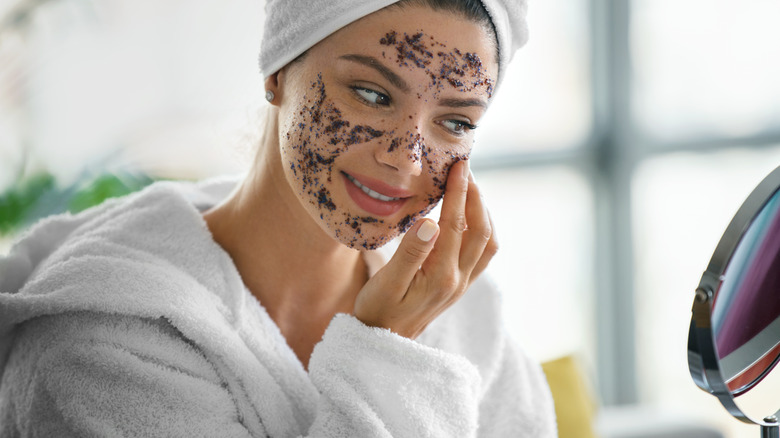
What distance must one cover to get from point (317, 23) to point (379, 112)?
14 centimetres

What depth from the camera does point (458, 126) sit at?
972mm

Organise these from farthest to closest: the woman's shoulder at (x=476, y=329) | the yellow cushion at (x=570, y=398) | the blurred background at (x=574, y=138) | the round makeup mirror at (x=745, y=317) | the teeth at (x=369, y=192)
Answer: the blurred background at (x=574, y=138) → the yellow cushion at (x=570, y=398) → the woman's shoulder at (x=476, y=329) → the teeth at (x=369, y=192) → the round makeup mirror at (x=745, y=317)

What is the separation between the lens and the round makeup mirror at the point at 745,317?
613 mm

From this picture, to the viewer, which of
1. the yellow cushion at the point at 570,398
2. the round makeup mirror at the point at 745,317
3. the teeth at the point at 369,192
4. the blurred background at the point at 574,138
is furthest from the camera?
the blurred background at the point at 574,138

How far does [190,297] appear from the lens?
0.92 meters

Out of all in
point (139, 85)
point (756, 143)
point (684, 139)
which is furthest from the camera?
point (684, 139)

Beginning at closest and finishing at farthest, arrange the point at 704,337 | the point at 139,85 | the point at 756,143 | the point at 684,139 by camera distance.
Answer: the point at 704,337, the point at 139,85, the point at 756,143, the point at 684,139

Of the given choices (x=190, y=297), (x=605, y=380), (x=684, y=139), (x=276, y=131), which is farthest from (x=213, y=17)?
(x=605, y=380)

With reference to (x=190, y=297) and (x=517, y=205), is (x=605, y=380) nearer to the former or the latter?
(x=517, y=205)

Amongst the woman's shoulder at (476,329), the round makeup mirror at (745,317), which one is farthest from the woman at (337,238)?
the round makeup mirror at (745,317)

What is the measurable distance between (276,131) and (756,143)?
1.91m

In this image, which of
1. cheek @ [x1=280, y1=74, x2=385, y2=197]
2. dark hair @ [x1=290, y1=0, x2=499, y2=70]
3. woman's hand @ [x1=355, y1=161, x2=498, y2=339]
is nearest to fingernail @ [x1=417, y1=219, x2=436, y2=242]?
woman's hand @ [x1=355, y1=161, x2=498, y2=339]

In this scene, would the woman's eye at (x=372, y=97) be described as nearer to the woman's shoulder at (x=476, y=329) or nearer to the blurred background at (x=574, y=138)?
the woman's shoulder at (x=476, y=329)

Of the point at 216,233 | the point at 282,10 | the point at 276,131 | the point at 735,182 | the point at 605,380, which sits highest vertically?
the point at 735,182
